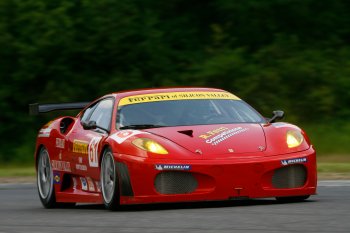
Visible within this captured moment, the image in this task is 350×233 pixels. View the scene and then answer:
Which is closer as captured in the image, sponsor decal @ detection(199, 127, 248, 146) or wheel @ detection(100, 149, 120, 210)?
wheel @ detection(100, 149, 120, 210)

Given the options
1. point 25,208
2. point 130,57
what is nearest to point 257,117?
point 25,208

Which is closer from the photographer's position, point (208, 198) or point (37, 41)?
point (208, 198)

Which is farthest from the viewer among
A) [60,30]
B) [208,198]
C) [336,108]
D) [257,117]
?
[60,30]

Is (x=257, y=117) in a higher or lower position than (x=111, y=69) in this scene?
higher

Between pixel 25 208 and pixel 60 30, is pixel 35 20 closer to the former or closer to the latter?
pixel 60 30

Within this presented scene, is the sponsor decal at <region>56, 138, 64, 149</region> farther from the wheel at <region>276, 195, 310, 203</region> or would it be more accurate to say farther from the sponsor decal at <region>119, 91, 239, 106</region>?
the wheel at <region>276, 195, 310, 203</region>

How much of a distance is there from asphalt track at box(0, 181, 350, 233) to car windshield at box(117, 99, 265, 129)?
2.56 ft

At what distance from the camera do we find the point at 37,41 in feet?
88.0

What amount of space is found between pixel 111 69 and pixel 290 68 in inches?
177

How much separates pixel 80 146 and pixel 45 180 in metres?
1.37

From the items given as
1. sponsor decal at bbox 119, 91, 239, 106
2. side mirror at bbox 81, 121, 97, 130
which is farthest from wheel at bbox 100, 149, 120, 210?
sponsor decal at bbox 119, 91, 239, 106

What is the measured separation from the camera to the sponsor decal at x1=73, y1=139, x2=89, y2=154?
1060cm

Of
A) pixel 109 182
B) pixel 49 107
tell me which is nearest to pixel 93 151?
pixel 109 182

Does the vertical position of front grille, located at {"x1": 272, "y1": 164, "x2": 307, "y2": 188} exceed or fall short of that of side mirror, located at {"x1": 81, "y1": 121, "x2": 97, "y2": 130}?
it falls short
